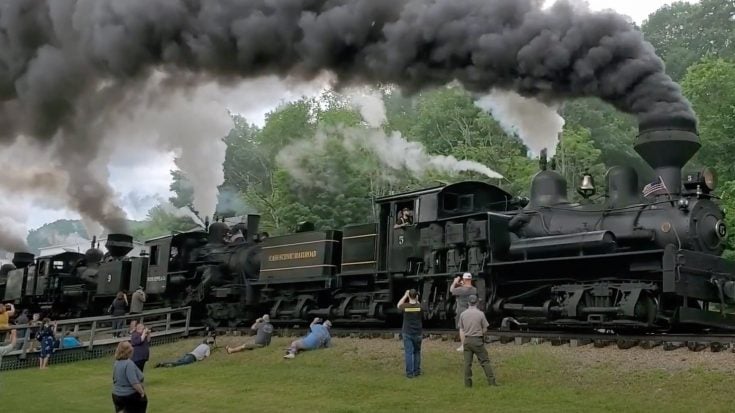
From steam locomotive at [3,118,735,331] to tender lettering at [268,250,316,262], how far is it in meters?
0.03

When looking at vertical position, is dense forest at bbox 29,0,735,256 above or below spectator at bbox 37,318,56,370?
above

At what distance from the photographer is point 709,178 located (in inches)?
472

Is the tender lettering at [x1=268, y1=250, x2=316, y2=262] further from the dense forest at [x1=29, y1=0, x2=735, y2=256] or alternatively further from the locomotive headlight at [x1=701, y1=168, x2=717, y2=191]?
the dense forest at [x1=29, y1=0, x2=735, y2=256]

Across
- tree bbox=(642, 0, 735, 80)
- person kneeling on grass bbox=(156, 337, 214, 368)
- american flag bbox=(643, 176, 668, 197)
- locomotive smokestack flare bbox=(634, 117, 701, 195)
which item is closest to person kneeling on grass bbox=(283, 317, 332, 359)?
person kneeling on grass bbox=(156, 337, 214, 368)

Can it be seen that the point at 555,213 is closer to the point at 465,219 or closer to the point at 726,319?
the point at 465,219

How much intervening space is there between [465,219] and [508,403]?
5.74 meters

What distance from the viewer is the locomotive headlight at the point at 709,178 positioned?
11.9m

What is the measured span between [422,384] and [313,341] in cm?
409

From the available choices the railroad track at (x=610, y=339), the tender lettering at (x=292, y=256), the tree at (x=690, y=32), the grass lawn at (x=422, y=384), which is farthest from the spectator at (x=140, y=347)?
the tree at (x=690, y=32)

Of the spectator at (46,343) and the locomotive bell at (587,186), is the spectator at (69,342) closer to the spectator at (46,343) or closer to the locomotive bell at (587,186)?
the spectator at (46,343)

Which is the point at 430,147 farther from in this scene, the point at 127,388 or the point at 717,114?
the point at 127,388

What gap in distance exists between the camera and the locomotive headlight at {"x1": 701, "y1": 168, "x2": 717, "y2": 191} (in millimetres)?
11883

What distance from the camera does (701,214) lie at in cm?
1168

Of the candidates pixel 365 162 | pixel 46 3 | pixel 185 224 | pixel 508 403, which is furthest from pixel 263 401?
pixel 185 224
